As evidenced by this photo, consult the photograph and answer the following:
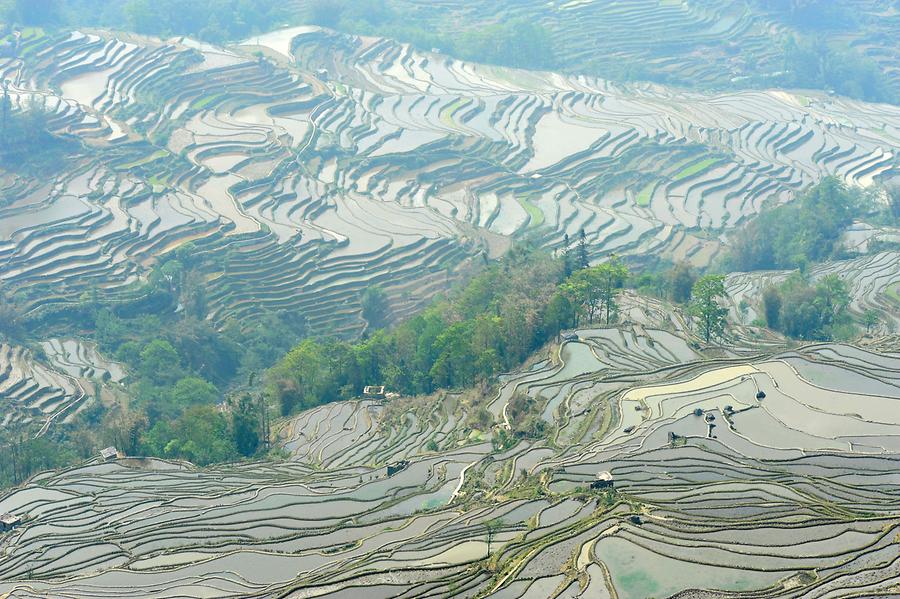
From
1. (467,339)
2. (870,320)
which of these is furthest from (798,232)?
(467,339)

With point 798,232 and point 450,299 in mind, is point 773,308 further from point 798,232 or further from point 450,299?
point 798,232

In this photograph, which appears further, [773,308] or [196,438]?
[773,308]

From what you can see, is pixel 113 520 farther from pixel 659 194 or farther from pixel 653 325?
pixel 659 194

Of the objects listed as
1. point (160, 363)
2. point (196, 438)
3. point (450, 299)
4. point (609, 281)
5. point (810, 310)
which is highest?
point (609, 281)

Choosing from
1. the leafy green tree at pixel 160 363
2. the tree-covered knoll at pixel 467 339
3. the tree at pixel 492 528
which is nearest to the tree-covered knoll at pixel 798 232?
the tree-covered knoll at pixel 467 339

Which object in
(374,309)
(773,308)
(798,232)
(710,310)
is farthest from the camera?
(798,232)

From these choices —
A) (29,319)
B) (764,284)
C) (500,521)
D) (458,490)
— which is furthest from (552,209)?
(500,521)

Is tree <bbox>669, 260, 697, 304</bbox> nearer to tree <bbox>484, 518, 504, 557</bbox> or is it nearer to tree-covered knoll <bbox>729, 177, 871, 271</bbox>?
tree-covered knoll <bbox>729, 177, 871, 271</bbox>
